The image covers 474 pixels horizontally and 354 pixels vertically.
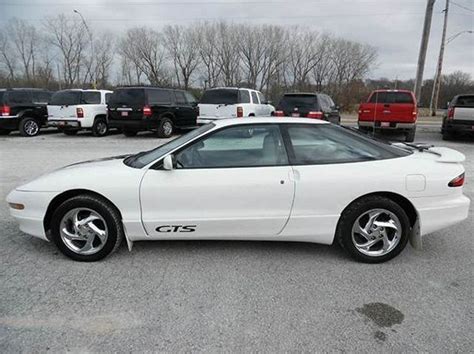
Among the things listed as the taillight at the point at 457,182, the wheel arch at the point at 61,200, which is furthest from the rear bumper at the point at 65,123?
the taillight at the point at 457,182

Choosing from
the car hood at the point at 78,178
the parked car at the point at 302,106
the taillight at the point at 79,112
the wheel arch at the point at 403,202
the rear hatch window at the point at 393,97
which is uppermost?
the rear hatch window at the point at 393,97

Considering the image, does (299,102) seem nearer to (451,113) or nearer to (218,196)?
(451,113)

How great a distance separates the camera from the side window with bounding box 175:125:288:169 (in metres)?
3.38

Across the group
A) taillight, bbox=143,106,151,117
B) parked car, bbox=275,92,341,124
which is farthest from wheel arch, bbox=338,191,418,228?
taillight, bbox=143,106,151,117

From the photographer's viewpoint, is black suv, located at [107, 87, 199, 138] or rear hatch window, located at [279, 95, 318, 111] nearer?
rear hatch window, located at [279, 95, 318, 111]

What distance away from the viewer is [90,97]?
1366cm

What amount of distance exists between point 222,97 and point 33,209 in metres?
10.0

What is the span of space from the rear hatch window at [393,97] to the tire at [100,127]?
10.3 meters

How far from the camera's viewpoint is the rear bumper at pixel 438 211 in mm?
3338

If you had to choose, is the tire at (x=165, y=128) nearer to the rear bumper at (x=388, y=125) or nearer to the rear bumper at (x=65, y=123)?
the rear bumper at (x=65, y=123)

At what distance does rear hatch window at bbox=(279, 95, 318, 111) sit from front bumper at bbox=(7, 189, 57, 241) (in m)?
8.96

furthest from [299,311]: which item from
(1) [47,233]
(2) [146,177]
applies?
(1) [47,233]

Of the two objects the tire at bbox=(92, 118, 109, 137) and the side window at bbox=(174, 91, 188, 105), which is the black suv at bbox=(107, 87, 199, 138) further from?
the tire at bbox=(92, 118, 109, 137)

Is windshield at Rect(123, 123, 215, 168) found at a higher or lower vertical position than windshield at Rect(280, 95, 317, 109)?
lower
